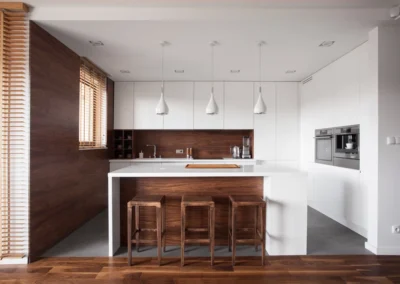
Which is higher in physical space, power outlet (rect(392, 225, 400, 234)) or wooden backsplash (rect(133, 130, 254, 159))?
wooden backsplash (rect(133, 130, 254, 159))

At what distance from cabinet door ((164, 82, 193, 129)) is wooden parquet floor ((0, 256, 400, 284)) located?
9.68 feet

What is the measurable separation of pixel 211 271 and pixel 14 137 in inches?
93.6

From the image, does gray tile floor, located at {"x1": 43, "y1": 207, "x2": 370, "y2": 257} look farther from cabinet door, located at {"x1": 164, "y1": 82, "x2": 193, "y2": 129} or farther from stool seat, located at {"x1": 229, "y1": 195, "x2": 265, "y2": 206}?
cabinet door, located at {"x1": 164, "y1": 82, "x2": 193, "y2": 129}

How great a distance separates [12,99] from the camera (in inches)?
98.4

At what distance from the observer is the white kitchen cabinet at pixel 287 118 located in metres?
5.09

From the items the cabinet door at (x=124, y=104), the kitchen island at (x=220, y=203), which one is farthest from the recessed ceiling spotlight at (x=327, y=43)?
the cabinet door at (x=124, y=104)

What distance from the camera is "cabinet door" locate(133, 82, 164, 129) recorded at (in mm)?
5066

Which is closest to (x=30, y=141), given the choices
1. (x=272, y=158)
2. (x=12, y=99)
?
(x=12, y=99)

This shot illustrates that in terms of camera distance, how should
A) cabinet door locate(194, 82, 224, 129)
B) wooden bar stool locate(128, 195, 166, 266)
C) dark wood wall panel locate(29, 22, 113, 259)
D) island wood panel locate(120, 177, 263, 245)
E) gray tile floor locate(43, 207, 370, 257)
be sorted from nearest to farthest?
1. wooden bar stool locate(128, 195, 166, 266)
2. dark wood wall panel locate(29, 22, 113, 259)
3. gray tile floor locate(43, 207, 370, 257)
4. island wood panel locate(120, 177, 263, 245)
5. cabinet door locate(194, 82, 224, 129)

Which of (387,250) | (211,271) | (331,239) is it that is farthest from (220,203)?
(387,250)

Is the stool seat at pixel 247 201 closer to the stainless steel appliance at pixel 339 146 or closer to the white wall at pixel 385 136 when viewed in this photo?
the white wall at pixel 385 136

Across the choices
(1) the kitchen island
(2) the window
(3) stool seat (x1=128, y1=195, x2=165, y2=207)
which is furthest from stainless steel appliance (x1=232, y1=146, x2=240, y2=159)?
(3) stool seat (x1=128, y1=195, x2=165, y2=207)

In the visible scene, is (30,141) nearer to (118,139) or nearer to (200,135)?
(118,139)

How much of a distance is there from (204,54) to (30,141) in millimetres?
2396
